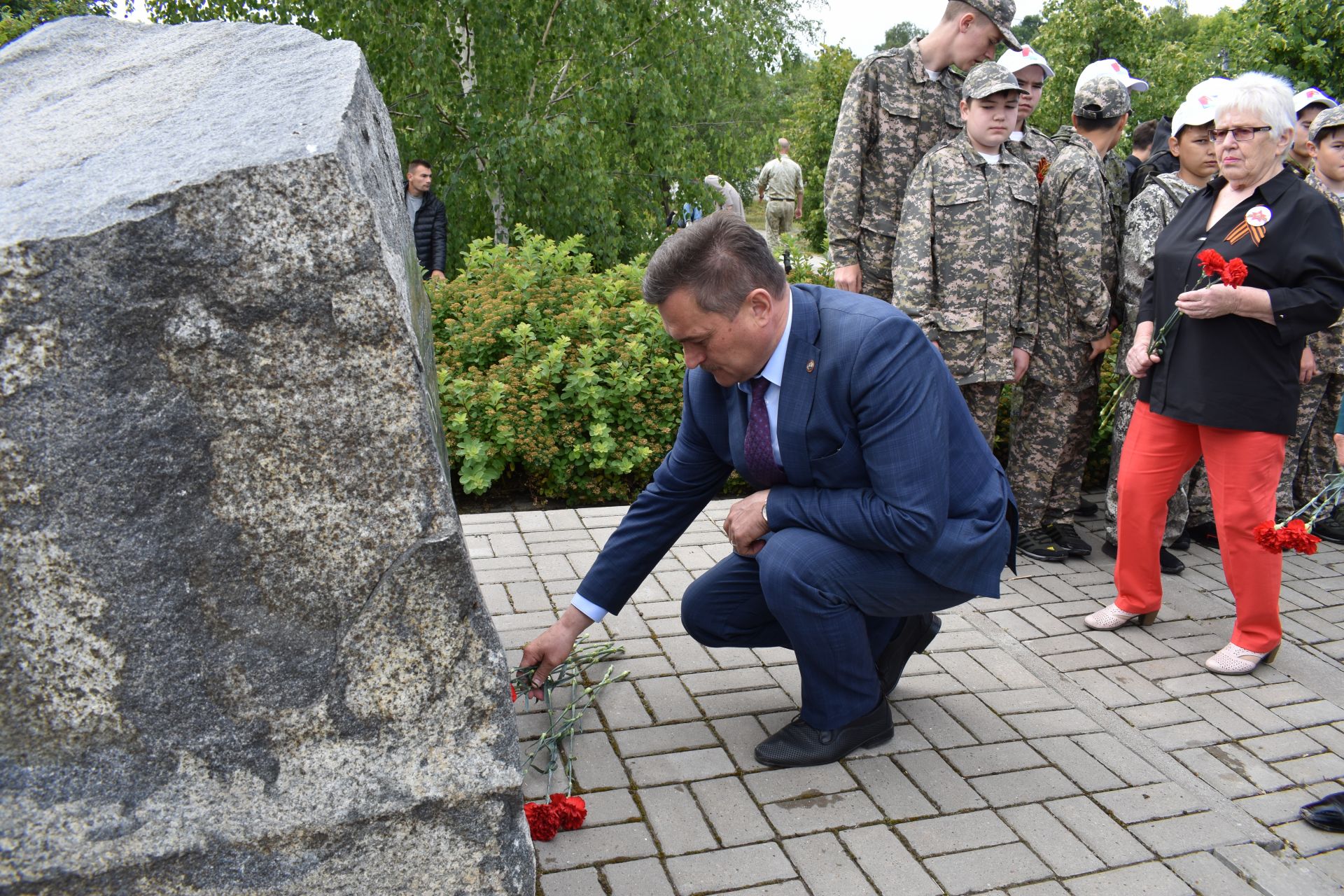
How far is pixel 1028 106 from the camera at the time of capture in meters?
5.07

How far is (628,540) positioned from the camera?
317 centimetres

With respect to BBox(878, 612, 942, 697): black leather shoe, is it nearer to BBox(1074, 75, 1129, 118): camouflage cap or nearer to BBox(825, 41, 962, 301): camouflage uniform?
BBox(825, 41, 962, 301): camouflage uniform

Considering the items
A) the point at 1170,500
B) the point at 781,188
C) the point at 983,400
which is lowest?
the point at 781,188

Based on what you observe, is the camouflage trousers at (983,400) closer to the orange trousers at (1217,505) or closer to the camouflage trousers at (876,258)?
the camouflage trousers at (876,258)

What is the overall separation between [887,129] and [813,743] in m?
2.90

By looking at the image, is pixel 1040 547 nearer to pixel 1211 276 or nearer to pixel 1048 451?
pixel 1048 451

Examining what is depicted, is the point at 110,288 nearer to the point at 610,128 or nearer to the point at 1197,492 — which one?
the point at 1197,492

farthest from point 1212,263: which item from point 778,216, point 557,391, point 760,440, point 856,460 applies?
point 778,216

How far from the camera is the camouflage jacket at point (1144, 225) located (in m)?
4.81

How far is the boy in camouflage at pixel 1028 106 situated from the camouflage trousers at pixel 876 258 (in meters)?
0.67

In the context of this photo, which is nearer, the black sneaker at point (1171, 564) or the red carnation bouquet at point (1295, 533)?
the red carnation bouquet at point (1295, 533)

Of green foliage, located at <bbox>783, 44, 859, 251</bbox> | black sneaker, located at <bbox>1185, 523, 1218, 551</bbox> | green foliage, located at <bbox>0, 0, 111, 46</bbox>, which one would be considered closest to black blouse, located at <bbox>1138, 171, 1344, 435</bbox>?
black sneaker, located at <bbox>1185, 523, 1218, 551</bbox>

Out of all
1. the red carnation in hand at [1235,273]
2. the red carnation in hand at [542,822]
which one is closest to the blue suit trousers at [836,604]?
the red carnation in hand at [542,822]

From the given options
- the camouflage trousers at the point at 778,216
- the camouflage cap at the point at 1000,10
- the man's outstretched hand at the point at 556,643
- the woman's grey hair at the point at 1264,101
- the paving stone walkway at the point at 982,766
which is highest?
the camouflage cap at the point at 1000,10
